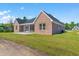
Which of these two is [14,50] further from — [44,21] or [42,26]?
[44,21]

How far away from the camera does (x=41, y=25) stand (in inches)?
353

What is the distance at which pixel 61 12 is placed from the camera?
877cm

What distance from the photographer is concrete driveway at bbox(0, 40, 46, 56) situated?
8.70m

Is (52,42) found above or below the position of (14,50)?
above

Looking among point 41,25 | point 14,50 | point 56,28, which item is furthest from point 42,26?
point 14,50

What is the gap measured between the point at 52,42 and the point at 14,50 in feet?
3.46

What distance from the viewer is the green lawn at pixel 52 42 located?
28.6 feet

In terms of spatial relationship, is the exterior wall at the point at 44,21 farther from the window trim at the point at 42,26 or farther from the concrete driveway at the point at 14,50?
the concrete driveway at the point at 14,50

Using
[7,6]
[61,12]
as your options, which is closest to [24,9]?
[7,6]

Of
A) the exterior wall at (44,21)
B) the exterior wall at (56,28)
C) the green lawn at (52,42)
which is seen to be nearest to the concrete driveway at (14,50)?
the green lawn at (52,42)

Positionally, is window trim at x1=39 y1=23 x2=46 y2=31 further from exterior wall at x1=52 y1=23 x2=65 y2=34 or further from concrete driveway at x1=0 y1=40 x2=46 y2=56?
concrete driveway at x1=0 y1=40 x2=46 y2=56

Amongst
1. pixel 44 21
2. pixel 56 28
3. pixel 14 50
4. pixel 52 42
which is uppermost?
pixel 44 21

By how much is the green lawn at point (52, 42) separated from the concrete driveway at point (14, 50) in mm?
120

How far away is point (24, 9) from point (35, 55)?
1.26m
